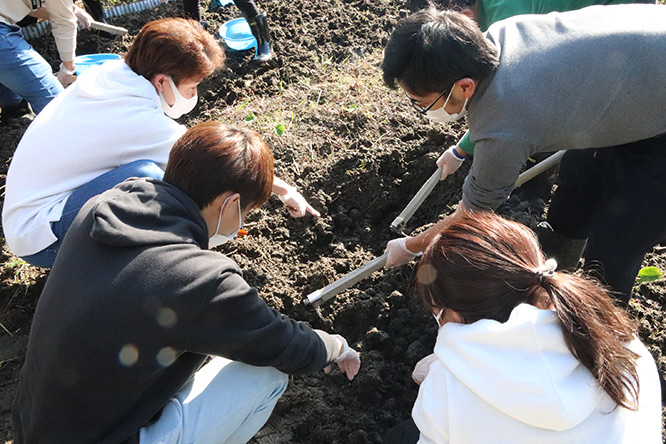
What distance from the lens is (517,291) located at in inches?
57.9

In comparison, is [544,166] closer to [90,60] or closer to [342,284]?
[342,284]

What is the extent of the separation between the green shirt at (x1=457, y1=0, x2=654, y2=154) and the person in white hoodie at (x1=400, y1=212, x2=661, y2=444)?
1.41 meters

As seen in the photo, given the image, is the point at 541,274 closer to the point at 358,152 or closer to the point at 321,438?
the point at 321,438

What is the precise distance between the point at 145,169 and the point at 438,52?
131 centimetres

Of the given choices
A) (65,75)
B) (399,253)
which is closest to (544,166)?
(399,253)

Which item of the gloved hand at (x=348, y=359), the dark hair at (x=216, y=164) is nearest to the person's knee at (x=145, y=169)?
the dark hair at (x=216, y=164)

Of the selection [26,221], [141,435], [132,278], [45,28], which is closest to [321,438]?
[141,435]

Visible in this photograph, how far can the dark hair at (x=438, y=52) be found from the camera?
6.36 feet

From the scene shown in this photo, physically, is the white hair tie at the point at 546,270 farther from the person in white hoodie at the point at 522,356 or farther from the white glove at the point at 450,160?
the white glove at the point at 450,160

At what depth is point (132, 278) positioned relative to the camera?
5.22 feet

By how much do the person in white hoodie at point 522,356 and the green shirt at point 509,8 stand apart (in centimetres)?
141

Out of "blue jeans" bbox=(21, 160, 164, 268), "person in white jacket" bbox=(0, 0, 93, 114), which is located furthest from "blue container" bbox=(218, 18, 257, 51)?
"blue jeans" bbox=(21, 160, 164, 268)

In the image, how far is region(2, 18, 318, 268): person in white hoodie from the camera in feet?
7.82

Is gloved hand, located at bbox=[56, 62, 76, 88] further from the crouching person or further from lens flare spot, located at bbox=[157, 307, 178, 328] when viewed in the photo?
lens flare spot, located at bbox=[157, 307, 178, 328]
